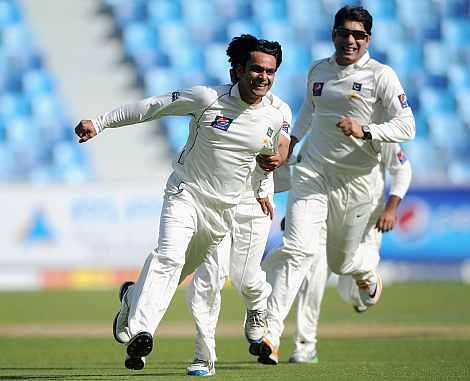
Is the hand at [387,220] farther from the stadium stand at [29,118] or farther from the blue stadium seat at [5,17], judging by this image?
the blue stadium seat at [5,17]

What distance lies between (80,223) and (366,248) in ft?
31.9

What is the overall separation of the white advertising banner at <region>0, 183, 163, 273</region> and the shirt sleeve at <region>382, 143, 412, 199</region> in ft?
31.1

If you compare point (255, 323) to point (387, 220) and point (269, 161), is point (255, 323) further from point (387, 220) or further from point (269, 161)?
point (387, 220)

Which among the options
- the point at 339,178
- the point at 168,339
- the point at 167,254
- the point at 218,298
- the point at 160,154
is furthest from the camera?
the point at 160,154

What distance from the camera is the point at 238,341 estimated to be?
10.4 meters

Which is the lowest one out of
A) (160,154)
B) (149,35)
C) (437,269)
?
(437,269)

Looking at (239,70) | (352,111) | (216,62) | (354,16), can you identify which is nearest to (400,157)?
(352,111)

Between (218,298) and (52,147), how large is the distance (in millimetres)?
13632

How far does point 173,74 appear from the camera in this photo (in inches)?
836

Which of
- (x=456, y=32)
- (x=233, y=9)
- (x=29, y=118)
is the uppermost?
(x=233, y=9)

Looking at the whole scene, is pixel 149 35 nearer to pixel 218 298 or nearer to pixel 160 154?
pixel 160 154

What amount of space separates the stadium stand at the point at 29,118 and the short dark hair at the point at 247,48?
1398cm

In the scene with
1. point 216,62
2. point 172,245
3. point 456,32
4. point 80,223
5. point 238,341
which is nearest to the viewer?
point 172,245

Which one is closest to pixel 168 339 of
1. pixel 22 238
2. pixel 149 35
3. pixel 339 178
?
pixel 339 178
